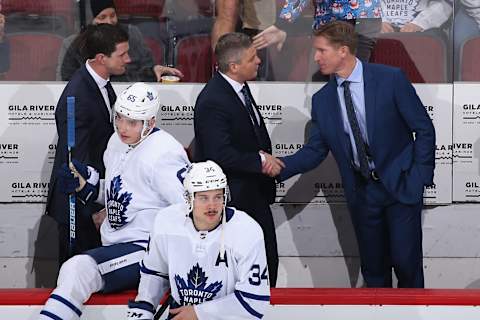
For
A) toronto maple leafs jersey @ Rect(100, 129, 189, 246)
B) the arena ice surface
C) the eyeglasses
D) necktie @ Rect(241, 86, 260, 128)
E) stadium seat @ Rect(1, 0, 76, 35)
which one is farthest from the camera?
stadium seat @ Rect(1, 0, 76, 35)

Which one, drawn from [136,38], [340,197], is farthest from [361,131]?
[136,38]

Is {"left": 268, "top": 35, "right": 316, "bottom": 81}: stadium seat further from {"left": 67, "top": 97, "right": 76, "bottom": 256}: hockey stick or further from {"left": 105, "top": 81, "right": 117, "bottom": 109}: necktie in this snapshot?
{"left": 67, "top": 97, "right": 76, "bottom": 256}: hockey stick

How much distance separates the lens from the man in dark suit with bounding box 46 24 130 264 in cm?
629

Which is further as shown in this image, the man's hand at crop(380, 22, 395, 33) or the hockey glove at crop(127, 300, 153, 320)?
the man's hand at crop(380, 22, 395, 33)

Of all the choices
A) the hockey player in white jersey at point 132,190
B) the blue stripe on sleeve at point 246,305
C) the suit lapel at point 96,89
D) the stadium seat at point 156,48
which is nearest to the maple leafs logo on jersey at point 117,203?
the hockey player in white jersey at point 132,190

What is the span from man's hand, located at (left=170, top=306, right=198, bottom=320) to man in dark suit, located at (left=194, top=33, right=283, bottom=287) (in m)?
1.25

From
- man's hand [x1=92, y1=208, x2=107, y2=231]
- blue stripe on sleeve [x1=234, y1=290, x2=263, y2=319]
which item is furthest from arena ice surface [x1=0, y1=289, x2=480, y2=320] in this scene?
man's hand [x1=92, y1=208, x2=107, y2=231]

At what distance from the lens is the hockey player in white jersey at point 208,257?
4949mm

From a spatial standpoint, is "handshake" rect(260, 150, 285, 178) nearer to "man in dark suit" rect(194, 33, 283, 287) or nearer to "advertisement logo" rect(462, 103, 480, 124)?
"man in dark suit" rect(194, 33, 283, 287)

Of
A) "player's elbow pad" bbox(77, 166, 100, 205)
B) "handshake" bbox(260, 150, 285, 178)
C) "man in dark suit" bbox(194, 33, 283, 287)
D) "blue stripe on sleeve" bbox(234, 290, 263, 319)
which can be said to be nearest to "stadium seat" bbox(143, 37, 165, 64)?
"man in dark suit" bbox(194, 33, 283, 287)

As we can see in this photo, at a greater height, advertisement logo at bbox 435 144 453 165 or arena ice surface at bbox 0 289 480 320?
advertisement logo at bbox 435 144 453 165

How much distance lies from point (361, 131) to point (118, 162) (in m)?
1.13

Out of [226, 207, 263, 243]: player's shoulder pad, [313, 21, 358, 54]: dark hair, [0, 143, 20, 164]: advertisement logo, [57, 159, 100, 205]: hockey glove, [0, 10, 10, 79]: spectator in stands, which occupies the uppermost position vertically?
[313, 21, 358, 54]: dark hair

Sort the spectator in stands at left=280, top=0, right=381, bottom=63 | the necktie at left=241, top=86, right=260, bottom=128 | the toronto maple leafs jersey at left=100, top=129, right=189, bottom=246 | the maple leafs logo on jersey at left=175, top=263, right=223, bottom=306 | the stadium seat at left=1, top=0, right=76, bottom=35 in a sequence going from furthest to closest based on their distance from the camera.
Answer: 1. the stadium seat at left=1, top=0, right=76, bottom=35
2. the spectator in stands at left=280, top=0, right=381, bottom=63
3. the necktie at left=241, top=86, right=260, bottom=128
4. the toronto maple leafs jersey at left=100, top=129, right=189, bottom=246
5. the maple leafs logo on jersey at left=175, top=263, right=223, bottom=306
